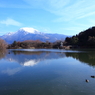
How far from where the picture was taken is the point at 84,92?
4637 millimetres

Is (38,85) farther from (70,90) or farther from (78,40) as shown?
(78,40)

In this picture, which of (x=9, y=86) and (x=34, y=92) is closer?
(x=34, y=92)

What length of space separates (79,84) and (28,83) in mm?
2225

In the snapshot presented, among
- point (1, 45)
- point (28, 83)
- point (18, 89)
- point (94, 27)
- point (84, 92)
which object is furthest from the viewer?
point (94, 27)

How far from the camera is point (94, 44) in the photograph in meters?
42.2

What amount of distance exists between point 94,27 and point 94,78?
4830cm

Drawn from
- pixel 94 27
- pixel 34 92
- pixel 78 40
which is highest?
pixel 94 27

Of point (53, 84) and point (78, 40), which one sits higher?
point (78, 40)

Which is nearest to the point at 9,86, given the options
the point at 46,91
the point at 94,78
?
the point at 46,91

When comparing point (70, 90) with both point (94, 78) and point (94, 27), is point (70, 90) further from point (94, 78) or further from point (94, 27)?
point (94, 27)

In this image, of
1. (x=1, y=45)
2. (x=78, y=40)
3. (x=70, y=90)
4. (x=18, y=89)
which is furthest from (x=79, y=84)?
(x=78, y=40)

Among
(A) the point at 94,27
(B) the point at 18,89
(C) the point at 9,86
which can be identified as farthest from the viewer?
(A) the point at 94,27

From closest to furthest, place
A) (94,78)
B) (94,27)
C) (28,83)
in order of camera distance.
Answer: (28,83) < (94,78) < (94,27)

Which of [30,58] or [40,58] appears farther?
[30,58]
